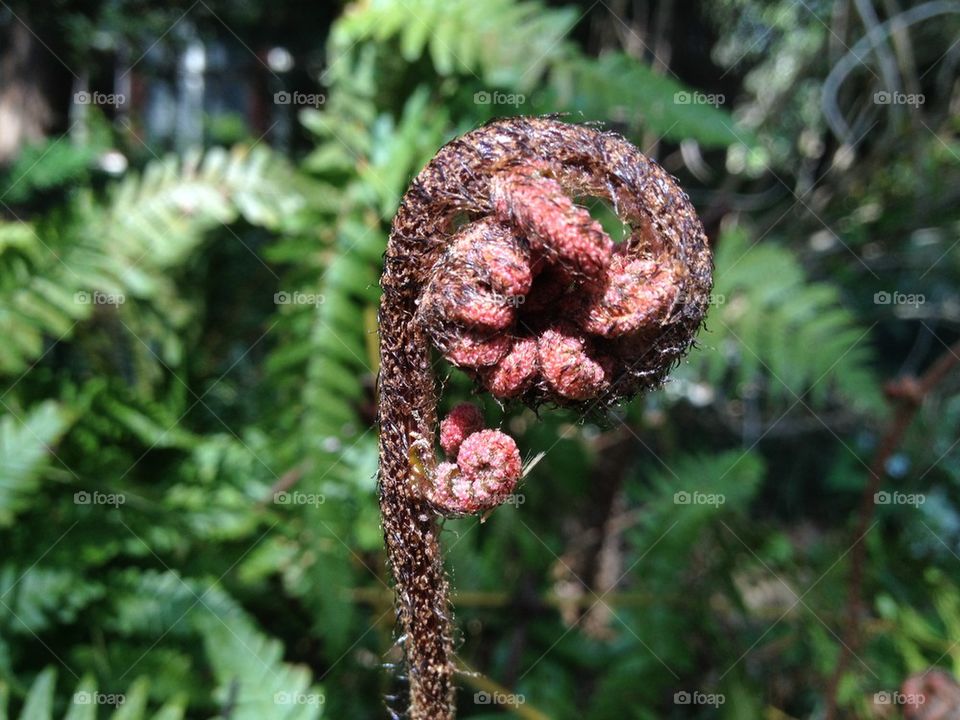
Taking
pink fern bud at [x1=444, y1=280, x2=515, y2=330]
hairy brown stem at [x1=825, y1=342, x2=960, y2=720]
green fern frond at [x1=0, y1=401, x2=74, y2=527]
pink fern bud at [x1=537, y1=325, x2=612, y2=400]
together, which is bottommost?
hairy brown stem at [x1=825, y1=342, x2=960, y2=720]

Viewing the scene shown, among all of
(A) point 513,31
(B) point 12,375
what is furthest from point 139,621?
(A) point 513,31

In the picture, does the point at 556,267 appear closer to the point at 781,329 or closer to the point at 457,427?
the point at 457,427

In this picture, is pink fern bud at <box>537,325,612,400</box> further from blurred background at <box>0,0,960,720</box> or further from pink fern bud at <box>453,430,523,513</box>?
blurred background at <box>0,0,960,720</box>

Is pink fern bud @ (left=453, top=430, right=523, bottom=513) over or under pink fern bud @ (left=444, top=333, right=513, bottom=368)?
under

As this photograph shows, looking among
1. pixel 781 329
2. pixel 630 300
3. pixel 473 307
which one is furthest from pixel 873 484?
pixel 473 307

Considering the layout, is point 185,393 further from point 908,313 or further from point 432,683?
point 908,313

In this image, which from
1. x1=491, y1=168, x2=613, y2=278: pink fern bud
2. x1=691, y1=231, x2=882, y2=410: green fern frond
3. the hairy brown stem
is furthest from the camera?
x1=691, y1=231, x2=882, y2=410: green fern frond

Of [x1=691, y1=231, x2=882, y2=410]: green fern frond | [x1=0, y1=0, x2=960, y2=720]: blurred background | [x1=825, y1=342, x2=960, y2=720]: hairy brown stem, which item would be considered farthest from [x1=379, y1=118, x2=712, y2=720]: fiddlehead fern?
[x1=691, y1=231, x2=882, y2=410]: green fern frond

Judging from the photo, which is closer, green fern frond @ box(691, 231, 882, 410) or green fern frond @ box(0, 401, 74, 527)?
green fern frond @ box(0, 401, 74, 527)
